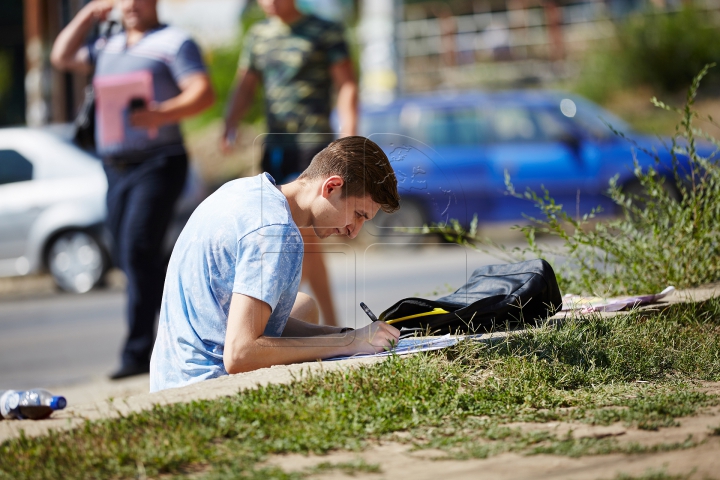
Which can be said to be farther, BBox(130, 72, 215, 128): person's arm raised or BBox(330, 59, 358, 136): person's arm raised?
BBox(330, 59, 358, 136): person's arm raised

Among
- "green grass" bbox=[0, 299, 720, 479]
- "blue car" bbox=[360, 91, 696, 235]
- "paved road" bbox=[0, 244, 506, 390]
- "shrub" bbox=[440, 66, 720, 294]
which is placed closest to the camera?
"green grass" bbox=[0, 299, 720, 479]

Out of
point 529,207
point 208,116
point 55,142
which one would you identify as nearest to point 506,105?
point 529,207

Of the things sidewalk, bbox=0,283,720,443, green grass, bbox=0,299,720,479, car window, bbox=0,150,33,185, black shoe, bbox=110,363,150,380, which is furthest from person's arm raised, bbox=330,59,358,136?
car window, bbox=0,150,33,185

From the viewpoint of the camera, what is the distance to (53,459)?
8.84 feet

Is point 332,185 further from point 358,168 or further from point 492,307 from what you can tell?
point 492,307

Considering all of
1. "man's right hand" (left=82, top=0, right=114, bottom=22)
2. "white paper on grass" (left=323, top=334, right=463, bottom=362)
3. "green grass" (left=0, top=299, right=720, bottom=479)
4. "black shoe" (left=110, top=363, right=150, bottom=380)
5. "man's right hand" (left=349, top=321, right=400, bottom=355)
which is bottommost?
"black shoe" (left=110, top=363, right=150, bottom=380)

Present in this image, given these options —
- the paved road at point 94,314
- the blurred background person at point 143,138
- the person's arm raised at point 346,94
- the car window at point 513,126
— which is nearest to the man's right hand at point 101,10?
the blurred background person at point 143,138

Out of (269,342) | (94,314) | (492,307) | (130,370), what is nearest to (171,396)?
(269,342)

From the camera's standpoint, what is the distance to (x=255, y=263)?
311 centimetres

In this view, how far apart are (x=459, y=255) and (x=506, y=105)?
6.51 feet

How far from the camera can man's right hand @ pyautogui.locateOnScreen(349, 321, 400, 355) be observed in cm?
349

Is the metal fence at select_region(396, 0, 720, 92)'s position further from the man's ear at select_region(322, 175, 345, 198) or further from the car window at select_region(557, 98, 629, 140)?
the man's ear at select_region(322, 175, 345, 198)

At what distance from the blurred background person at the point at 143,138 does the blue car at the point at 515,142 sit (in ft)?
18.8

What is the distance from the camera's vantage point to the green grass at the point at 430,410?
273 cm
